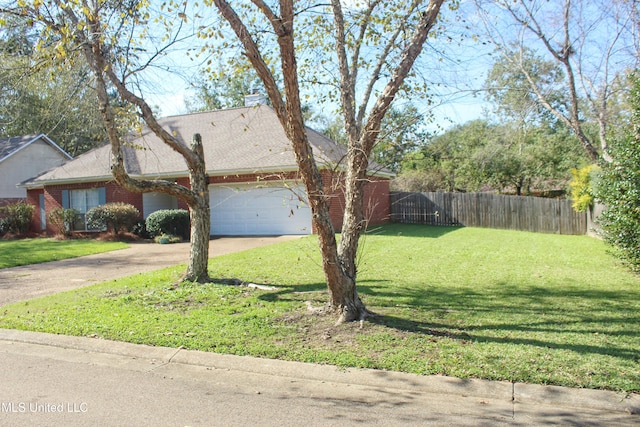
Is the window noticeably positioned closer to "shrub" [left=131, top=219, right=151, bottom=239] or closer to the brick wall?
the brick wall

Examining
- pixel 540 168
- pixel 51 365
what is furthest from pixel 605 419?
pixel 540 168

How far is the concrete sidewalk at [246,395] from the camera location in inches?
160

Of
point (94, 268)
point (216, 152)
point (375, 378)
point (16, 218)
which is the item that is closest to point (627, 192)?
point (375, 378)

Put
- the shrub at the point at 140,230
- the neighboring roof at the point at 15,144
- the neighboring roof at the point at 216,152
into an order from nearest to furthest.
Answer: the neighboring roof at the point at 216,152, the shrub at the point at 140,230, the neighboring roof at the point at 15,144

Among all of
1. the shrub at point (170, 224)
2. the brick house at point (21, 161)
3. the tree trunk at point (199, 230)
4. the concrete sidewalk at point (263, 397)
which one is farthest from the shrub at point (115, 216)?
the concrete sidewalk at point (263, 397)

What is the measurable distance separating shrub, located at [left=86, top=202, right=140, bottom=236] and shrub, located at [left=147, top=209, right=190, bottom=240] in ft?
3.64

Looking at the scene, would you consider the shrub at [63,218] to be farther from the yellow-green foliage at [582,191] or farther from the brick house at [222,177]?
the yellow-green foliage at [582,191]

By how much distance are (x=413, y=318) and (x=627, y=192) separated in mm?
5964

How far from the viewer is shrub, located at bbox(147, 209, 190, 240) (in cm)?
1903

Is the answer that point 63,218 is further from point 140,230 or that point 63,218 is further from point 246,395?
point 246,395

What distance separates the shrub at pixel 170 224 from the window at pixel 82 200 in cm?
430

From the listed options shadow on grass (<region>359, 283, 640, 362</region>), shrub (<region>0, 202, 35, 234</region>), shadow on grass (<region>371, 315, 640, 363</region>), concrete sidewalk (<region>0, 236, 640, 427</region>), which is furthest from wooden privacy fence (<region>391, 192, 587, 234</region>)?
shrub (<region>0, 202, 35, 234</region>)

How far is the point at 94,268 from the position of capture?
1242cm

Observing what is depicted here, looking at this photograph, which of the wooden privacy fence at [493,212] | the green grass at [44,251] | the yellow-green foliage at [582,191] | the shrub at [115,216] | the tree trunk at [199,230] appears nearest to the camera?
the tree trunk at [199,230]
